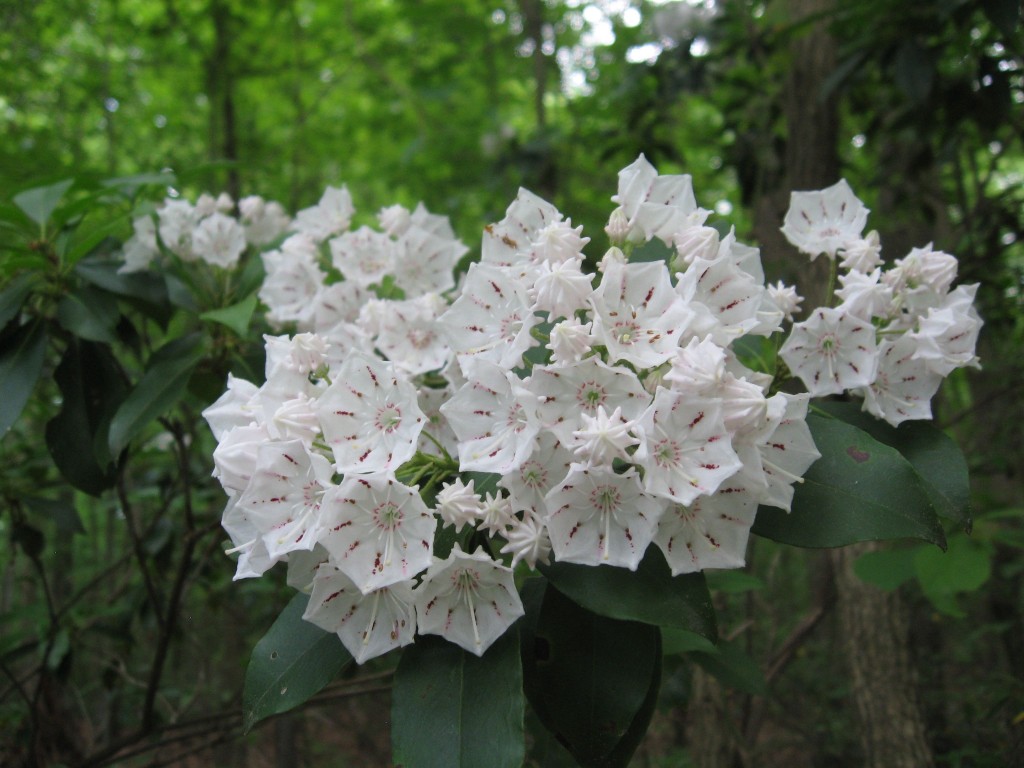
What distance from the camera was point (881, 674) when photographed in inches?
91.5

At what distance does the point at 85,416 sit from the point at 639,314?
4.55ft

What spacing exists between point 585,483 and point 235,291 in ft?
4.41

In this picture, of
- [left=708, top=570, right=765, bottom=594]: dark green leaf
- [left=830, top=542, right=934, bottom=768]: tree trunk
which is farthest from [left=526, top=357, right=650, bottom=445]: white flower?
[left=830, top=542, right=934, bottom=768]: tree trunk

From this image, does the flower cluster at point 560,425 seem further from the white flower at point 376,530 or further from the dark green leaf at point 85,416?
the dark green leaf at point 85,416

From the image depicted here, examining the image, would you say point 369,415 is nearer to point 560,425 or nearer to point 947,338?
point 560,425

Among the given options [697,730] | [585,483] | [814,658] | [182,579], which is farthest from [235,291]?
[814,658]

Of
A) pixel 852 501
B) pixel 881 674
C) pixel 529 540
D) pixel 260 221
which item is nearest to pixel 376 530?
pixel 529 540

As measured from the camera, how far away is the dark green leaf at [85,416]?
5.84 feet

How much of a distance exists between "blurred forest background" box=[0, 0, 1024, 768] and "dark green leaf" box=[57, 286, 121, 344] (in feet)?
0.94

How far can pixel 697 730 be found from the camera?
8.15 feet

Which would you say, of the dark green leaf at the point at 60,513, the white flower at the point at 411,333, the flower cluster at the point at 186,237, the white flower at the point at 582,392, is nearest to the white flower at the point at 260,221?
the flower cluster at the point at 186,237

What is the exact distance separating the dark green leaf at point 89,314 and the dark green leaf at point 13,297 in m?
0.07

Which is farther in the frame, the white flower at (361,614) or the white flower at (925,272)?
the white flower at (925,272)

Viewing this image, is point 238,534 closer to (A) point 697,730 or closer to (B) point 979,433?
(A) point 697,730
